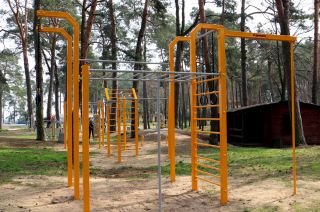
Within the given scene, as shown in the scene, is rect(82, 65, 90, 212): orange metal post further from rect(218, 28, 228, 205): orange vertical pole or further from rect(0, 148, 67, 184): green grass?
rect(0, 148, 67, 184): green grass

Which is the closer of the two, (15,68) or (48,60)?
(48,60)

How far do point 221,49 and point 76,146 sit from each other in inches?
117

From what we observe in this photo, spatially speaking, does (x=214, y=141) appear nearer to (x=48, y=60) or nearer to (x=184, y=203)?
(x=184, y=203)

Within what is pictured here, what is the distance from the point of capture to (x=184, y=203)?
18.9 ft

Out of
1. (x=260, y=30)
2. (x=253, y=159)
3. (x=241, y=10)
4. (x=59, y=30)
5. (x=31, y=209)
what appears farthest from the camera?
(x=260, y=30)

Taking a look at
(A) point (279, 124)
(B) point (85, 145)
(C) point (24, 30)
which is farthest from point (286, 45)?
(C) point (24, 30)

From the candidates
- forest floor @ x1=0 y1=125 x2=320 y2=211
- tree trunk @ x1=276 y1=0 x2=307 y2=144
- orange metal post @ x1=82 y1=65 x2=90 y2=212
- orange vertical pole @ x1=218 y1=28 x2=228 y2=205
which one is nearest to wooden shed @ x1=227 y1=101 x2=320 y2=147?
tree trunk @ x1=276 y1=0 x2=307 y2=144

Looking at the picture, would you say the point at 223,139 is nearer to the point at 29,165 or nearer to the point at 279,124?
Answer: the point at 29,165

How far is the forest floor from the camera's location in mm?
5551

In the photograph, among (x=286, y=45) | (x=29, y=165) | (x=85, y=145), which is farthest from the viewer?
(x=286, y=45)

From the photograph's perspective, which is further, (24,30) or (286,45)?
(24,30)

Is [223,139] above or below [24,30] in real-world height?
below

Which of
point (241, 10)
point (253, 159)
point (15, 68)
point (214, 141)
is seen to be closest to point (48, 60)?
point (15, 68)

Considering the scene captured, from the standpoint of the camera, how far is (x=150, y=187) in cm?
698
